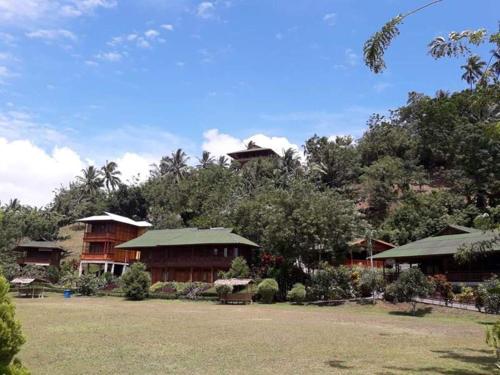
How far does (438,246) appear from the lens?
34.4m

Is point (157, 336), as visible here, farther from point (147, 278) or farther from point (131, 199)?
point (131, 199)

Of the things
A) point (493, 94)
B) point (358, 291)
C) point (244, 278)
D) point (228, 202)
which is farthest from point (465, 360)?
point (228, 202)

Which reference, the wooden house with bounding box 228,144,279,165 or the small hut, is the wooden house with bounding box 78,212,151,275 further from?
the wooden house with bounding box 228,144,279,165

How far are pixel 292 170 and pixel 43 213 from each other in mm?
47848

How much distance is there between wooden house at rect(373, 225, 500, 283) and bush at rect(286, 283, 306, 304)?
6.64m

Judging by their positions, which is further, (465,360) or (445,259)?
(445,259)

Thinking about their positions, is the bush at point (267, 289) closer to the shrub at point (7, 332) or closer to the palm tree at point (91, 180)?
the shrub at point (7, 332)

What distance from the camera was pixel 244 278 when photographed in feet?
121

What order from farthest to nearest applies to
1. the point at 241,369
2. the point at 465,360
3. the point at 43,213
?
the point at 43,213
the point at 465,360
the point at 241,369

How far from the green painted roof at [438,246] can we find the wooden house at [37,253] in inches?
1811

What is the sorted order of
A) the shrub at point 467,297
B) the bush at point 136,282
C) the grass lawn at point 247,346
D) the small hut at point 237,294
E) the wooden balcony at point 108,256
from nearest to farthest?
the grass lawn at point 247,346 < the shrub at point 467,297 < the small hut at point 237,294 < the bush at point 136,282 < the wooden balcony at point 108,256

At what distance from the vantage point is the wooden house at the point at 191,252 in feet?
144

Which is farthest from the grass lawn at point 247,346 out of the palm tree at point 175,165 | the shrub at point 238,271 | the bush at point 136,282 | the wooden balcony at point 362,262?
the palm tree at point 175,165

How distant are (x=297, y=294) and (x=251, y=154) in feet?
200
